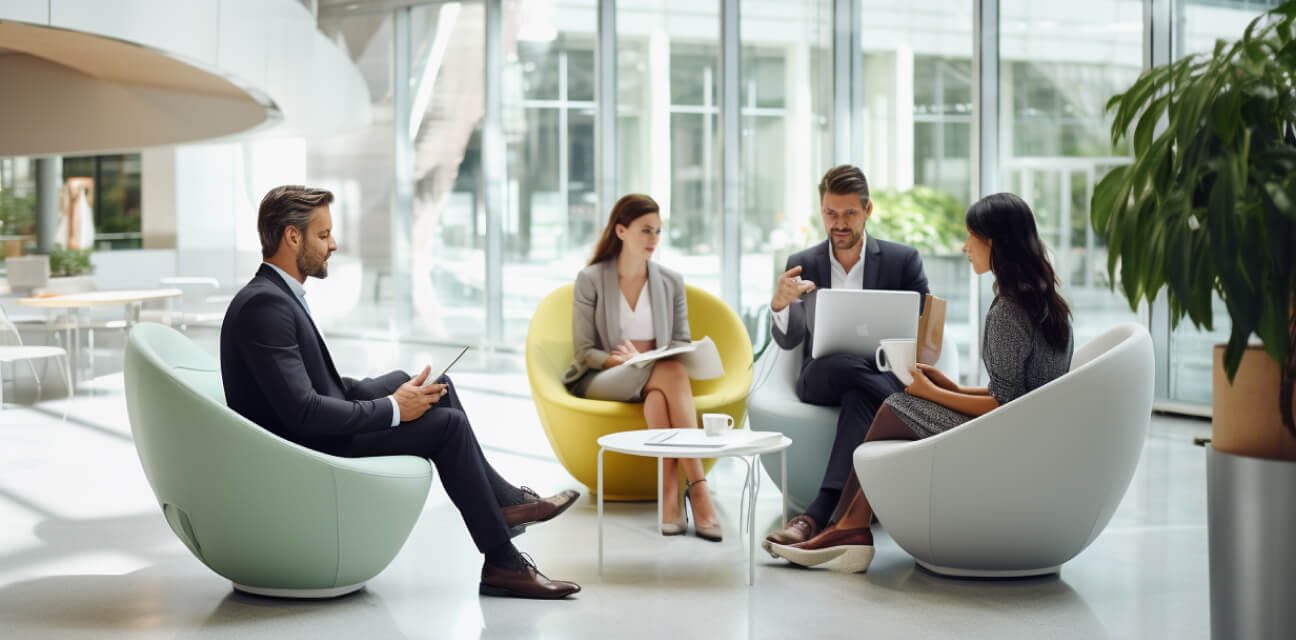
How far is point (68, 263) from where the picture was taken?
15.7 meters

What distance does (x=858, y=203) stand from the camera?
16.1 ft

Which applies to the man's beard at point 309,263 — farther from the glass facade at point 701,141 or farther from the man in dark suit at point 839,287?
the glass facade at point 701,141

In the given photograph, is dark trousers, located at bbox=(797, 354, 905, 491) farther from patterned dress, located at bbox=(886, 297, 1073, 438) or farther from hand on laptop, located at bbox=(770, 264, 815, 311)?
patterned dress, located at bbox=(886, 297, 1073, 438)

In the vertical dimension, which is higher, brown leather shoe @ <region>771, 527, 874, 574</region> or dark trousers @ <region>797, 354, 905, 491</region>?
dark trousers @ <region>797, 354, 905, 491</region>

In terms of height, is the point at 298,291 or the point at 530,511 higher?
the point at 298,291

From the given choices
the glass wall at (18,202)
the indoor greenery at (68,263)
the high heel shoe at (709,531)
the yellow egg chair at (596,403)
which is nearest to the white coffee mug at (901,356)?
the high heel shoe at (709,531)

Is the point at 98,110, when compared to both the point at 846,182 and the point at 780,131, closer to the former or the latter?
the point at 780,131

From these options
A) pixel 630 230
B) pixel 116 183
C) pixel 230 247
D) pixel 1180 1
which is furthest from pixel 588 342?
pixel 116 183

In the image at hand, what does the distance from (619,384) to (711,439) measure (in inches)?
37.9

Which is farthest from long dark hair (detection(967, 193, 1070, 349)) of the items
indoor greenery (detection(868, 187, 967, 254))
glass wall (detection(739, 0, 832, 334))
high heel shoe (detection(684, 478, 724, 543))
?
glass wall (detection(739, 0, 832, 334))

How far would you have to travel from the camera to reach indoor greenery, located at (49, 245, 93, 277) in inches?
619

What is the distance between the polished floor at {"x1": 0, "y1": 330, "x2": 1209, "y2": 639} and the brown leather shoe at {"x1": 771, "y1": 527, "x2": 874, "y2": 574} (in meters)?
0.05

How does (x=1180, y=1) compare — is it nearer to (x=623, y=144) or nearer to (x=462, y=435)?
(x=623, y=144)

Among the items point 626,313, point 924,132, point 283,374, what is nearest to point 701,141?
point 924,132
